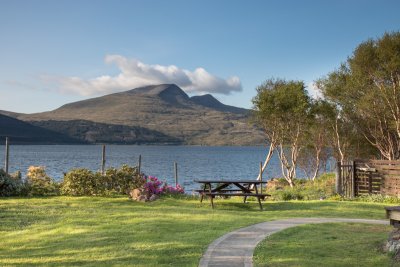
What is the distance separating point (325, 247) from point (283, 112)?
2330cm

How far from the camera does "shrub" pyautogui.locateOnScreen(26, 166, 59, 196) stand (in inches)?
776

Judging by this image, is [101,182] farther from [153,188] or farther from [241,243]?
[241,243]

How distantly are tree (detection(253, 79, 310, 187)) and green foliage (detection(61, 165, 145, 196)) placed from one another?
13599 millimetres

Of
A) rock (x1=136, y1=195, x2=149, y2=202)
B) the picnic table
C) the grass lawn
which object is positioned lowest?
the grass lawn

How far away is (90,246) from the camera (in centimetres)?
945

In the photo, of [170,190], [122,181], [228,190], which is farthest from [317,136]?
[122,181]

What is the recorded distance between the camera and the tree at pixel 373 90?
28984 mm

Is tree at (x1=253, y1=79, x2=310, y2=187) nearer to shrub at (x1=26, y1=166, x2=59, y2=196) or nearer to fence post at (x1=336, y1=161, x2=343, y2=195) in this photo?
fence post at (x1=336, y1=161, x2=343, y2=195)

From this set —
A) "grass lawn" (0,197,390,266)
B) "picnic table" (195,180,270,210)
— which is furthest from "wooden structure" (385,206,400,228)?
"picnic table" (195,180,270,210)

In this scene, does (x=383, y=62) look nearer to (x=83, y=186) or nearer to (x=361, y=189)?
(x=361, y=189)

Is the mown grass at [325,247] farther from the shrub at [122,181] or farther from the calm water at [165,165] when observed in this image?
the calm water at [165,165]

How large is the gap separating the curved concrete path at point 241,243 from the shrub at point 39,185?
11435mm

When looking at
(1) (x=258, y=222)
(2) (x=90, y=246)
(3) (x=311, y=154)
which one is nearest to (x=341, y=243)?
(1) (x=258, y=222)

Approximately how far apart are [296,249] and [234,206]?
8.74 metres
